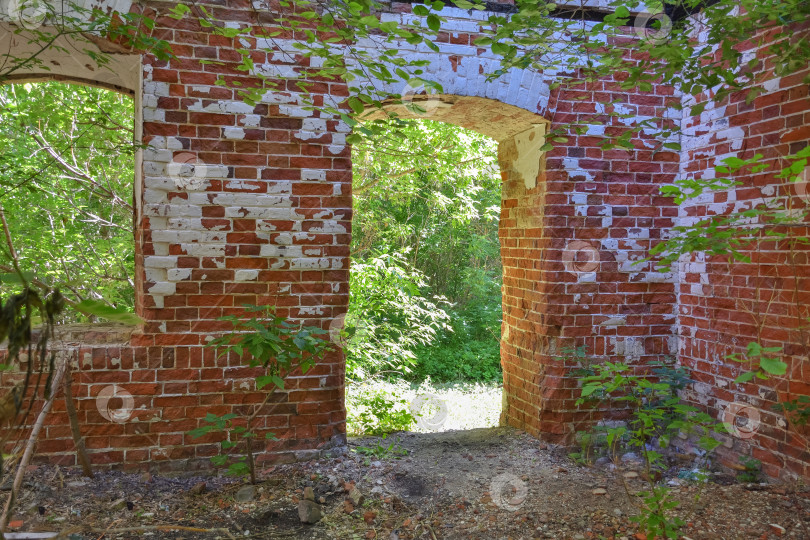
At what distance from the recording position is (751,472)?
317 centimetres

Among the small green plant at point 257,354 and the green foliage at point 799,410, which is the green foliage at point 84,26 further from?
the green foliage at point 799,410

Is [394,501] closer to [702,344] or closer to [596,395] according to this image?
[596,395]

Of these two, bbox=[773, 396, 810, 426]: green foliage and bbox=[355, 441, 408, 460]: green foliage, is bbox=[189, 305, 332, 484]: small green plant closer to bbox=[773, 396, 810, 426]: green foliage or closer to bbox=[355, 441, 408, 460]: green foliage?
bbox=[355, 441, 408, 460]: green foliage

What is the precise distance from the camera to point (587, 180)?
3701 mm

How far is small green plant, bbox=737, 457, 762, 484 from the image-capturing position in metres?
3.12

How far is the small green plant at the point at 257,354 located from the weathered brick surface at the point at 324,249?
11 centimetres

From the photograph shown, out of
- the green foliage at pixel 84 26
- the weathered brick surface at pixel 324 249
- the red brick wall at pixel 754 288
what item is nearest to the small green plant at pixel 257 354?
the weathered brick surface at pixel 324 249

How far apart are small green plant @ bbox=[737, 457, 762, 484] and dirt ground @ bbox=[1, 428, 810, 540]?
75mm

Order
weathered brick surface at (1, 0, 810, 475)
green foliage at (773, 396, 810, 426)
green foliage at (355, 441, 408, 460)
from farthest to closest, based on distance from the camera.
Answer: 1. green foliage at (355, 441, 408, 460)
2. weathered brick surface at (1, 0, 810, 475)
3. green foliage at (773, 396, 810, 426)

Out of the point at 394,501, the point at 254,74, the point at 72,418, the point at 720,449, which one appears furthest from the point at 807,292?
the point at 72,418

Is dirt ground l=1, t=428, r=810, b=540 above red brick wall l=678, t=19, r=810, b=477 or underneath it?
underneath

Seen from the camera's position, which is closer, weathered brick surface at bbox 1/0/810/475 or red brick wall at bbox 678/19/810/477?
red brick wall at bbox 678/19/810/477

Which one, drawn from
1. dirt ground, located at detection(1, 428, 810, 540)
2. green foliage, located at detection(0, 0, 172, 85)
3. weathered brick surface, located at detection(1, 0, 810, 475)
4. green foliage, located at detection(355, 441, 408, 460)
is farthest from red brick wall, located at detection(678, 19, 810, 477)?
green foliage, located at detection(0, 0, 172, 85)

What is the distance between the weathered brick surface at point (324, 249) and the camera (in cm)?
305
